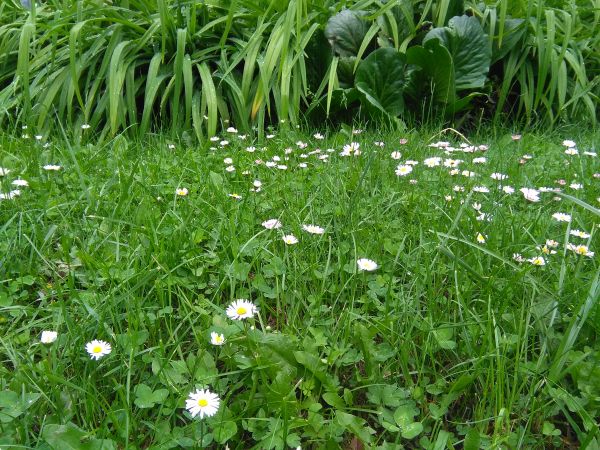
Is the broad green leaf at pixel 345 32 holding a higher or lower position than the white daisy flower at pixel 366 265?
higher

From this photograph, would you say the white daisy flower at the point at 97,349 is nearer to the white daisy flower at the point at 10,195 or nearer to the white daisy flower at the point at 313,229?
the white daisy flower at the point at 313,229

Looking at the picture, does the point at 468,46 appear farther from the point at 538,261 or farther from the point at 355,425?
the point at 355,425

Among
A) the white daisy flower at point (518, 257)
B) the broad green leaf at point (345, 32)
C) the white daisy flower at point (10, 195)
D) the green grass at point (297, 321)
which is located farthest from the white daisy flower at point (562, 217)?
the broad green leaf at point (345, 32)

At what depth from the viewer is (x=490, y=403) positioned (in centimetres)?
110

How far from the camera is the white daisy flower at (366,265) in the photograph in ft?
4.66

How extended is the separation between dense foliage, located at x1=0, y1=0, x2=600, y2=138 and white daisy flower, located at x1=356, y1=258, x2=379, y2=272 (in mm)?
1661

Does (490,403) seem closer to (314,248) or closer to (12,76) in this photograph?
(314,248)

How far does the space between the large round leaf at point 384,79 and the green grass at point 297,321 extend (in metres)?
1.33

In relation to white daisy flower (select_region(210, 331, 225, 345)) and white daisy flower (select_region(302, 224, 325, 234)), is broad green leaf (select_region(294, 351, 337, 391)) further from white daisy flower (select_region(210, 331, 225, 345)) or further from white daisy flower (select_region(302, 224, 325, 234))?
white daisy flower (select_region(302, 224, 325, 234))

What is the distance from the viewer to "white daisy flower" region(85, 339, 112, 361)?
3.68ft

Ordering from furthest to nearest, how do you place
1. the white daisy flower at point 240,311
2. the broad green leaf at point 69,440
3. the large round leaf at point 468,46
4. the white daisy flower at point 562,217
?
the large round leaf at point 468,46
the white daisy flower at point 562,217
the white daisy flower at point 240,311
the broad green leaf at point 69,440

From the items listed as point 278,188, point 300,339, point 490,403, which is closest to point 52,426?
point 300,339

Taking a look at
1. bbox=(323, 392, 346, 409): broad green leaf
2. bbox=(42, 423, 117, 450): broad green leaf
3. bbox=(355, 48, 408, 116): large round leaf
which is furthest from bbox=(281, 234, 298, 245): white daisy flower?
bbox=(355, 48, 408, 116): large round leaf

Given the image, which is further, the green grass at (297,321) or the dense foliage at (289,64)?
the dense foliage at (289,64)
